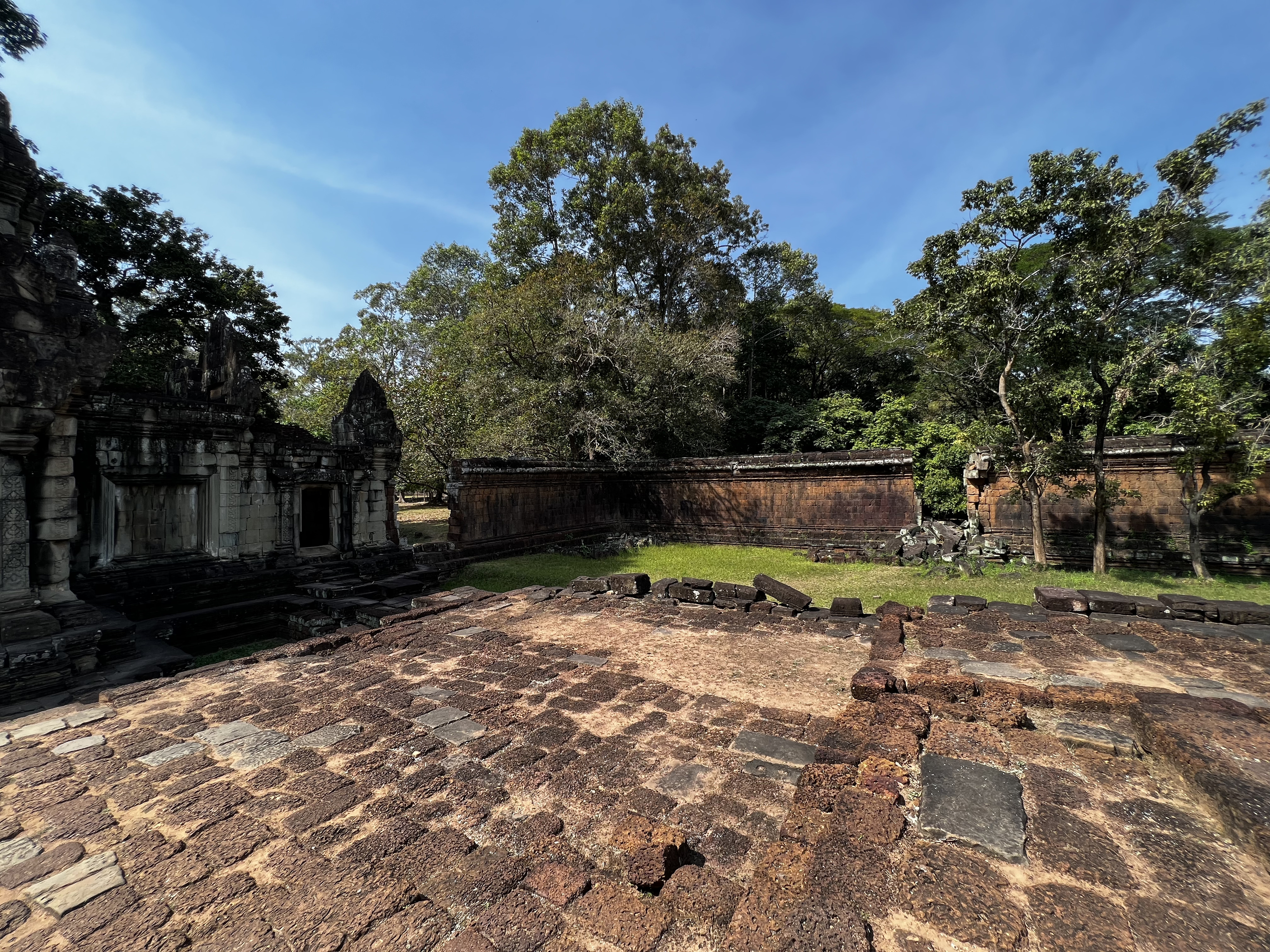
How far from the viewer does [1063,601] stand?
6645 mm

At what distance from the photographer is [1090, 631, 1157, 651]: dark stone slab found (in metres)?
5.48

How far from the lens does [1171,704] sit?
12.3 ft

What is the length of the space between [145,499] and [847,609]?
1034 centimetres

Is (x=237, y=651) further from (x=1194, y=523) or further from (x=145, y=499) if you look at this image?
(x=1194, y=523)

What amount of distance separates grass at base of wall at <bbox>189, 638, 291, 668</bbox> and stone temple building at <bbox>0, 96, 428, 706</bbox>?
0.80 ft

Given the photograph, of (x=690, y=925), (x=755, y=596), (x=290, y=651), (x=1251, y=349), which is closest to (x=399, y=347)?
(x=290, y=651)

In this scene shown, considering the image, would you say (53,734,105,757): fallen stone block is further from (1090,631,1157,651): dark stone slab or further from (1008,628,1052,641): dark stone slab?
(1090,631,1157,651): dark stone slab

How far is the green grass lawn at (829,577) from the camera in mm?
9180

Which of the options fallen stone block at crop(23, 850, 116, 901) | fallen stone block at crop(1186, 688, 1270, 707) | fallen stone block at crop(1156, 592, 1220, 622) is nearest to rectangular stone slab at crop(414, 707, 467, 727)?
fallen stone block at crop(23, 850, 116, 901)

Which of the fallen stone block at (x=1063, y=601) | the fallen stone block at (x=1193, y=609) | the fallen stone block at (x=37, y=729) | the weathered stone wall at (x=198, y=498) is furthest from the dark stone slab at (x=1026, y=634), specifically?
the weathered stone wall at (x=198, y=498)

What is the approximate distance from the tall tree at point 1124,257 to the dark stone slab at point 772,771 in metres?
9.89

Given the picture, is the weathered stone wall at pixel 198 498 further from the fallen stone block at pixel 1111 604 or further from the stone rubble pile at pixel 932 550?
the fallen stone block at pixel 1111 604

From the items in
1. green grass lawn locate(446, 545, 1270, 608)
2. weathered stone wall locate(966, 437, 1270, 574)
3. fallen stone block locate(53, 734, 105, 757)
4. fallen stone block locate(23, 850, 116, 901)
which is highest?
weathered stone wall locate(966, 437, 1270, 574)

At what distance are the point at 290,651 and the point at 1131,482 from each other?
1570cm
